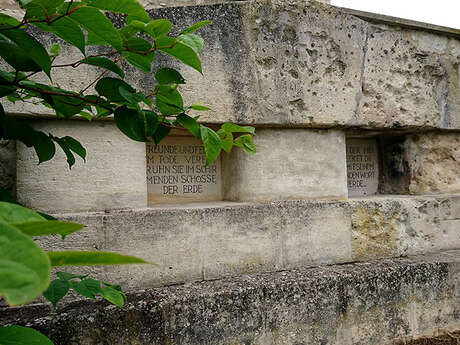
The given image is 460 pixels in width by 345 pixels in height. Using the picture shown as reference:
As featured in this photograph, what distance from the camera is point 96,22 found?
59cm

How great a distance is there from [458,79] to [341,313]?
5.86ft

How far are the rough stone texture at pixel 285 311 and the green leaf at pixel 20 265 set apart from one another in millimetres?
1286

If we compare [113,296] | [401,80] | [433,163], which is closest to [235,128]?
[113,296]

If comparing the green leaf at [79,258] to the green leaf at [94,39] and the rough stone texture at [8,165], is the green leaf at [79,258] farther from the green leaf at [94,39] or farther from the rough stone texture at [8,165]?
the rough stone texture at [8,165]

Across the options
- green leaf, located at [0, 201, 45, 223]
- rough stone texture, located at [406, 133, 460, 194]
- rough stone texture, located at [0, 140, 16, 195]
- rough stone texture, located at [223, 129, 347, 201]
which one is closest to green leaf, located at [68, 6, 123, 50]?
green leaf, located at [0, 201, 45, 223]

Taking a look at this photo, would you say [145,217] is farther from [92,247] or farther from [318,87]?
[318,87]

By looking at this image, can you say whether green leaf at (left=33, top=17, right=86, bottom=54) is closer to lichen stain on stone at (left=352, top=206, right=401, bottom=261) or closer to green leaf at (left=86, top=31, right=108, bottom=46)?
green leaf at (left=86, top=31, right=108, bottom=46)

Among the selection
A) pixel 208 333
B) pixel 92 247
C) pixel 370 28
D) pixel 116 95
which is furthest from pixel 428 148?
pixel 116 95

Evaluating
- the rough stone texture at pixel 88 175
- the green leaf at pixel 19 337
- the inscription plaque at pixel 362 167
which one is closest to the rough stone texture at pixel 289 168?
the inscription plaque at pixel 362 167

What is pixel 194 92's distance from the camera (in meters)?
1.96

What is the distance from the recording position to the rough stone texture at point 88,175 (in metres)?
1.71

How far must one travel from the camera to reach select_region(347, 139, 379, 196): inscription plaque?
2.68 m

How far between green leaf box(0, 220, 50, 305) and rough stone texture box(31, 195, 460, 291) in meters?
1.44

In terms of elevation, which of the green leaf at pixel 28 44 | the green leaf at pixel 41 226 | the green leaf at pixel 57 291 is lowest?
the green leaf at pixel 57 291
